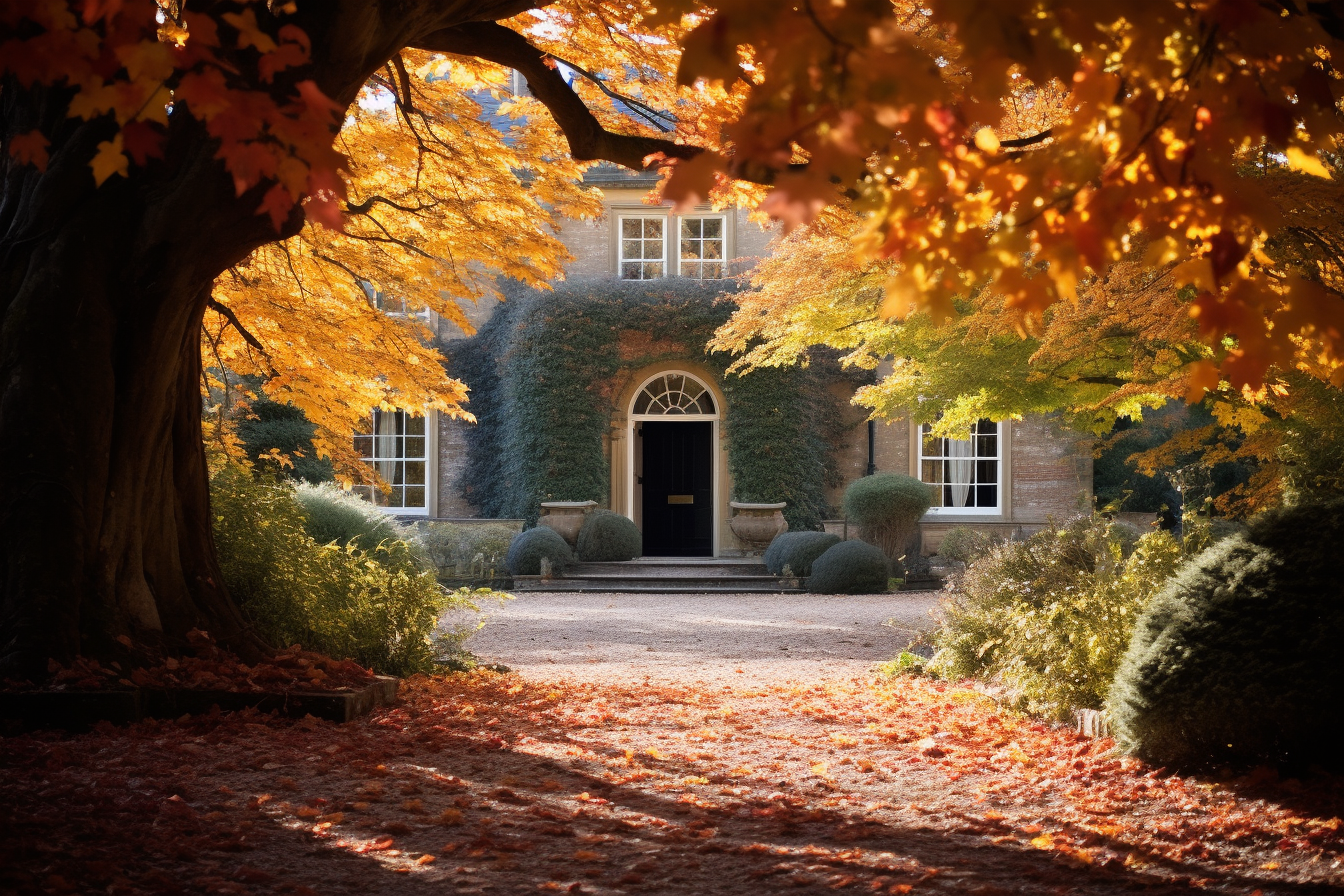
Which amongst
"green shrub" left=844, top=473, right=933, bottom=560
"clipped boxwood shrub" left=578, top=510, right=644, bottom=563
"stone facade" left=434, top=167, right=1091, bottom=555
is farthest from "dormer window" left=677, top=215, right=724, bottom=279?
"clipped boxwood shrub" left=578, top=510, right=644, bottom=563

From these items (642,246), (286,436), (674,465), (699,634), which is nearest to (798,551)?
(674,465)

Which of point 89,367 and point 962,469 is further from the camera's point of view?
point 962,469

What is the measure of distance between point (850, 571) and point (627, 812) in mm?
11327

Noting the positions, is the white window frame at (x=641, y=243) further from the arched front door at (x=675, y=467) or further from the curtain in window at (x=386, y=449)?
the curtain in window at (x=386, y=449)

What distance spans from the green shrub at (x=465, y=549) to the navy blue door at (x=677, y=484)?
2.88 metres

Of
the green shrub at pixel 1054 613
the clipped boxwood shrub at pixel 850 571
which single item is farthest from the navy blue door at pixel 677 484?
the green shrub at pixel 1054 613

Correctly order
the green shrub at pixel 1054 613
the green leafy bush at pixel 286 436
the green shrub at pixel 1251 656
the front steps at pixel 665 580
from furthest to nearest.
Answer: the green leafy bush at pixel 286 436 → the front steps at pixel 665 580 → the green shrub at pixel 1054 613 → the green shrub at pixel 1251 656

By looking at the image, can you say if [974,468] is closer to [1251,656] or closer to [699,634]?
[699,634]

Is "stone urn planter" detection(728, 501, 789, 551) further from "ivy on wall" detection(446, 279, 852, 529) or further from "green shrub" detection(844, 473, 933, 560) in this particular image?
"green shrub" detection(844, 473, 933, 560)

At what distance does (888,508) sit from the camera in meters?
16.7

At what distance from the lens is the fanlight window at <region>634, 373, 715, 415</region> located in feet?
60.8

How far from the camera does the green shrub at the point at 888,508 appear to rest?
16.7 metres

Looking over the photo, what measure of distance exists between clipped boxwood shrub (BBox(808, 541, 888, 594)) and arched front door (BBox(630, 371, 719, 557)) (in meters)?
3.72

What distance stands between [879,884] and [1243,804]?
5.29ft
